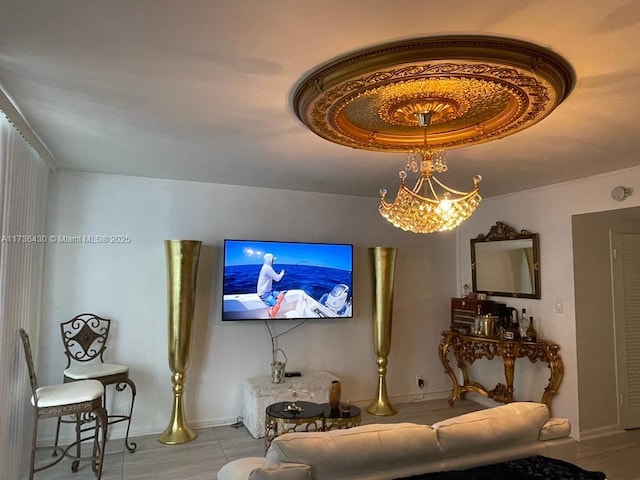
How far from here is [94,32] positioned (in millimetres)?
1623

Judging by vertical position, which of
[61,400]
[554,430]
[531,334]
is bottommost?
[61,400]

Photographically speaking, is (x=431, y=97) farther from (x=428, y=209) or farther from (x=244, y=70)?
(x=244, y=70)

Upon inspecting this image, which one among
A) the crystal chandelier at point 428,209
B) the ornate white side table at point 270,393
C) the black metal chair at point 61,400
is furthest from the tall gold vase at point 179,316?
the crystal chandelier at point 428,209

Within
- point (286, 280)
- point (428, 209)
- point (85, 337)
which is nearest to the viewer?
point (428, 209)

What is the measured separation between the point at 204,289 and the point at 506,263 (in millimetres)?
3330

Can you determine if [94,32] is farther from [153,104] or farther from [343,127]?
[343,127]

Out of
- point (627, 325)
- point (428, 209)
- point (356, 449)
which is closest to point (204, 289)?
point (428, 209)

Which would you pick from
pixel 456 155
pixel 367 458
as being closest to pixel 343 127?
pixel 456 155

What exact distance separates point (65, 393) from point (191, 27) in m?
2.69

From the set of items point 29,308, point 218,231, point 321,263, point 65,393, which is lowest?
point 65,393

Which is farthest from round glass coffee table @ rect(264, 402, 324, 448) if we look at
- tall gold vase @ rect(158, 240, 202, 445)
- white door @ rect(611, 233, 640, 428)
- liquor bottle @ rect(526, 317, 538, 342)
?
white door @ rect(611, 233, 640, 428)

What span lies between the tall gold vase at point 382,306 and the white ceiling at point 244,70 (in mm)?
1541

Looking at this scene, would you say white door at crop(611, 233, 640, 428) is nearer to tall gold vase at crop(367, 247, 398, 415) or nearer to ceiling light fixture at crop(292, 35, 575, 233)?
tall gold vase at crop(367, 247, 398, 415)

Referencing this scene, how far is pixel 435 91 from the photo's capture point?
80.9 inches
